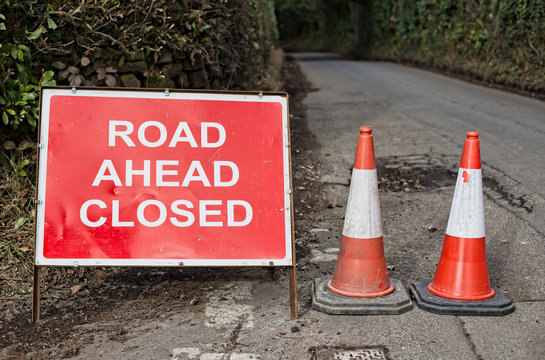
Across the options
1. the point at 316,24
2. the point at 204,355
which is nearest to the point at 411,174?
the point at 204,355

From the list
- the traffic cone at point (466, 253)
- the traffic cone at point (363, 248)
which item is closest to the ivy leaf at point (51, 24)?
the traffic cone at point (363, 248)

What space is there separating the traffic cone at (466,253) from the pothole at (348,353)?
0.63 metres

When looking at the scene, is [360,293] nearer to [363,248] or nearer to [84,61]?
[363,248]

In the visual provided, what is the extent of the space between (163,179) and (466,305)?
183cm

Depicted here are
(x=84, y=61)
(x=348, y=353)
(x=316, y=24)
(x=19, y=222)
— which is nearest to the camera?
(x=348, y=353)

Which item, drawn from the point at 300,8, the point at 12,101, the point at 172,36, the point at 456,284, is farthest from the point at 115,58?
the point at 300,8

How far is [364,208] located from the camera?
3.56 metres

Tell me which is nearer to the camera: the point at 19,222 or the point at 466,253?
the point at 466,253

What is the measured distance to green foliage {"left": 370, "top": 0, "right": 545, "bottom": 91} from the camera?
1315 centimetres

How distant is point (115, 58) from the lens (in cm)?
520

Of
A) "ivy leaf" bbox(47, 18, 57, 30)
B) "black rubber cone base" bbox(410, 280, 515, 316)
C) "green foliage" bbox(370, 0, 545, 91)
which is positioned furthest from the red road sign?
"green foliage" bbox(370, 0, 545, 91)

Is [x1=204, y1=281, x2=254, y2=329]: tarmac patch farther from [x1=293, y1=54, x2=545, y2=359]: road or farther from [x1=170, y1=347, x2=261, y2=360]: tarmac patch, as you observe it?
[x1=293, y1=54, x2=545, y2=359]: road

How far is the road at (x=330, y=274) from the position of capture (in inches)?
119

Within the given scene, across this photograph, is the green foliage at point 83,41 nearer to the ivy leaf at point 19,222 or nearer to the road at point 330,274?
the ivy leaf at point 19,222
